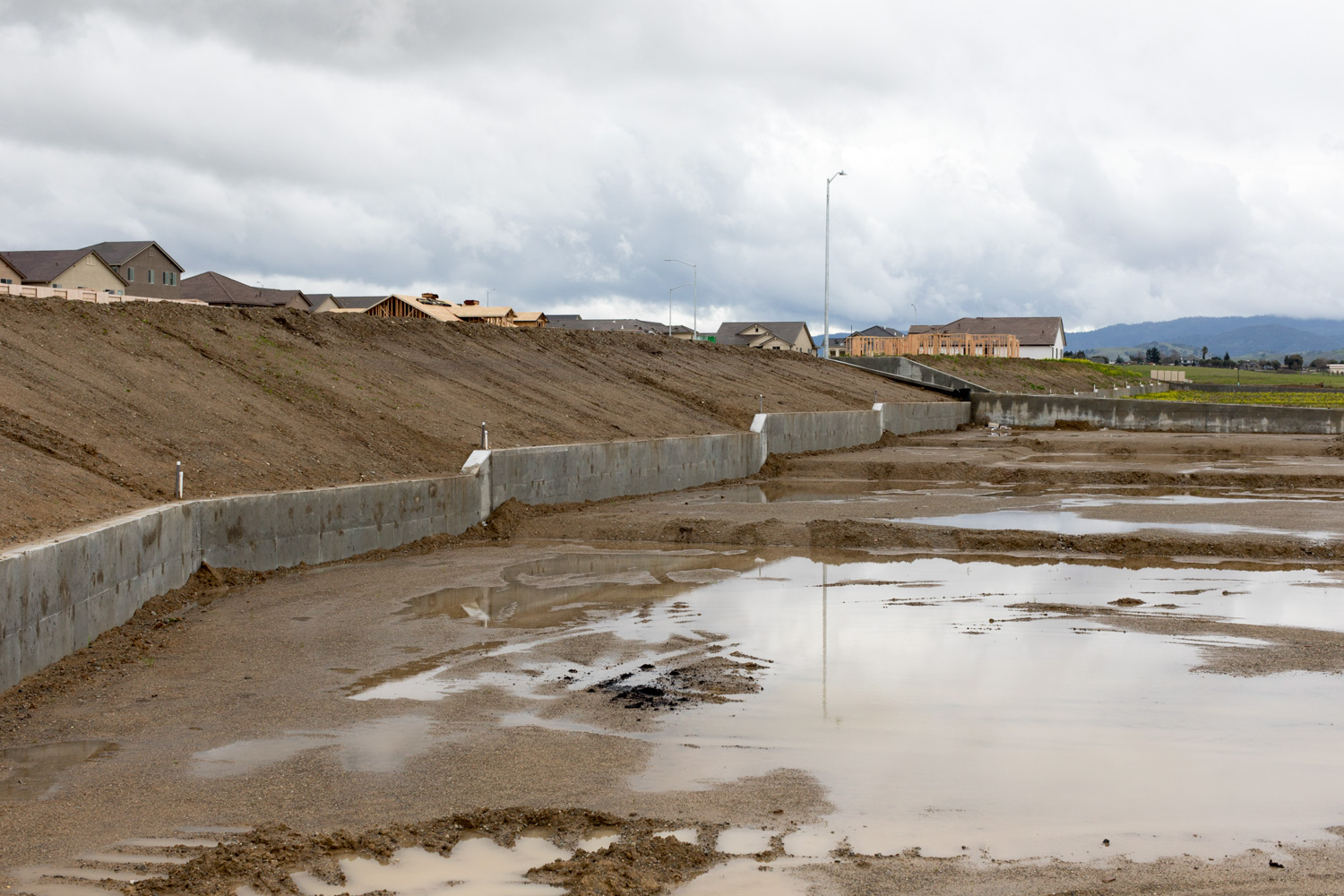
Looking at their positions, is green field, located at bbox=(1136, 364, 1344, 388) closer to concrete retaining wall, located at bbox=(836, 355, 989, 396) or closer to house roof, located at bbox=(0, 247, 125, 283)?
concrete retaining wall, located at bbox=(836, 355, 989, 396)

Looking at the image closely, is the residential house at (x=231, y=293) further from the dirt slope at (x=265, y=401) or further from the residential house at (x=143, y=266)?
the dirt slope at (x=265, y=401)

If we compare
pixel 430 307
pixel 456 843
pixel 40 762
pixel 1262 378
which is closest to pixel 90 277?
pixel 430 307

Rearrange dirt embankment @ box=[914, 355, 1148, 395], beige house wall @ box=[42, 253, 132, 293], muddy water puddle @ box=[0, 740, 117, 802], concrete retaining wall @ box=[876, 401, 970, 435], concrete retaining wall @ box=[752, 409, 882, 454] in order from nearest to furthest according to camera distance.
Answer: muddy water puddle @ box=[0, 740, 117, 802], concrete retaining wall @ box=[752, 409, 882, 454], concrete retaining wall @ box=[876, 401, 970, 435], beige house wall @ box=[42, 253, 132, 293], dirt embankment @ box=[914, 355, 1148, 395]

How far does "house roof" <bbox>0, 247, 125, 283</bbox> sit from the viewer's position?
214 feet

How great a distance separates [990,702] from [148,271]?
258 feet

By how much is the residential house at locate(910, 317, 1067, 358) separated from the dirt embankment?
35.3 metres

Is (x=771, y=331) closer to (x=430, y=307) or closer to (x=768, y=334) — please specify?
(x=768, y=334)

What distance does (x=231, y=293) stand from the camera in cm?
7625

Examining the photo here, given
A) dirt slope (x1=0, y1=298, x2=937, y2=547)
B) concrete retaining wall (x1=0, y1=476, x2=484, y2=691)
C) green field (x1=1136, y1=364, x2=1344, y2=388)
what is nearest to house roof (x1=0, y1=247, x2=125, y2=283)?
dirt slope (x1=0, y1=298, x2=937, y2=547)

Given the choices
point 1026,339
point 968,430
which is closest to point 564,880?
point 968,430

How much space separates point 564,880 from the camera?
5.82 m

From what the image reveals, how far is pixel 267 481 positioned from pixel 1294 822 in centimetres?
1408

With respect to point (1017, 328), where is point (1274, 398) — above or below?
below

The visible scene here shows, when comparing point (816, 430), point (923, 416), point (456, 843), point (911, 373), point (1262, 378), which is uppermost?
point (1262, 378)
